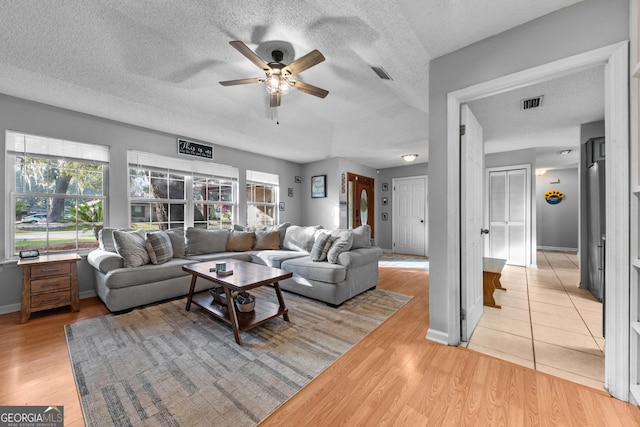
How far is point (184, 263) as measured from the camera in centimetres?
315

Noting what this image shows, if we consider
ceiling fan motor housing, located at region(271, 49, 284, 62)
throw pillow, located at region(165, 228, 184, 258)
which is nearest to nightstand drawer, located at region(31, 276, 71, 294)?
throw pillow, located at region(165, 228, 184, 258)

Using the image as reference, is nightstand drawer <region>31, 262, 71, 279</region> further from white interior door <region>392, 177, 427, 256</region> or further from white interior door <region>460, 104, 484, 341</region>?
white interior door <region>392, 177, 427, 256</region>

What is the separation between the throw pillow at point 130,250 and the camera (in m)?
2.80

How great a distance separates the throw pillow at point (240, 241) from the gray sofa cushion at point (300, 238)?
613 millimetres

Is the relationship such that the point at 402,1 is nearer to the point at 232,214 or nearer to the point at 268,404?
the point at 268,404

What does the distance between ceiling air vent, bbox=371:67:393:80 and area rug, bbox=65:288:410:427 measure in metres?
2.44

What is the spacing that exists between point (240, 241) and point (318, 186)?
241 centimetres

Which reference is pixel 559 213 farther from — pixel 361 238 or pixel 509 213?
pixel 361 238

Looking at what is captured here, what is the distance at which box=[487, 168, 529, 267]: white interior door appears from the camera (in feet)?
15.1

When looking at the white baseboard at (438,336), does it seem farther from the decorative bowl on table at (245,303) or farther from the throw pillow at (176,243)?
the throw pillow at (176,243)

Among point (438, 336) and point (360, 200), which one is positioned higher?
point (360, 200)

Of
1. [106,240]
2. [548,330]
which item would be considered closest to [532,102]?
[548,330]

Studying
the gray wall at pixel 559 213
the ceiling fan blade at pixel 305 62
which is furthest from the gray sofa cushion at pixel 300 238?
the gray wall at pixel 559 213

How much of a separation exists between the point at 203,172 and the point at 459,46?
4.06 metres
